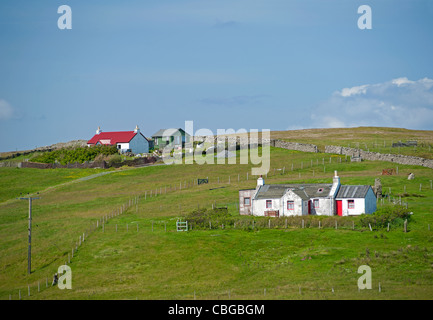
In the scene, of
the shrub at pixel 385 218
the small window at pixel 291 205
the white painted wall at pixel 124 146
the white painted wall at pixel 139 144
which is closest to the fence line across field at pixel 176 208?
the shrub at pixel 385 218

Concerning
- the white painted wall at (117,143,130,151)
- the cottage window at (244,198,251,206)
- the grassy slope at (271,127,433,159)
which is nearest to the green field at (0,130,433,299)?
the cottage window at (244,198,251,206)

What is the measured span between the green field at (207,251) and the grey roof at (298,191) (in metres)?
4.24

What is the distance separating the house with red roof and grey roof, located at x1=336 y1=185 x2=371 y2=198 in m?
82.8

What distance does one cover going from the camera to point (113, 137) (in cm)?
15025

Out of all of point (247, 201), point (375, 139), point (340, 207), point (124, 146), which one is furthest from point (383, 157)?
point (124, 146)

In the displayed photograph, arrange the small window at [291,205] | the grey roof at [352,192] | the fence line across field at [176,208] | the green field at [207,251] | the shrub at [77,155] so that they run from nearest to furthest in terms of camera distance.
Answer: the green field at [207,251], the fence line across field at [176,208], the grey roof at [352,192], the small window at [291,205], the shrub at [77,155]

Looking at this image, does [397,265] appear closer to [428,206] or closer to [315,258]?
[315,258]

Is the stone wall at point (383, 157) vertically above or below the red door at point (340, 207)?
above

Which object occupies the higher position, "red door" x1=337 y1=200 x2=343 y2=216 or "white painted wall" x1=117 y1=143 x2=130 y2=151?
"white painted wall" x1=117 y1=143 x2=130 y2=151

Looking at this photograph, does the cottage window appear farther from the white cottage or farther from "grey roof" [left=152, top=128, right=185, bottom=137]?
"grey roof" [left=152, top=128, right=185, bottom=137]

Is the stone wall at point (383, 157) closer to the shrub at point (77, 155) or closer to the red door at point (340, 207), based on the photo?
the red door at point (340, 207)

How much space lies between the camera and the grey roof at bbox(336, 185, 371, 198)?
6725 cm

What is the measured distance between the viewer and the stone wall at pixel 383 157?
3839 inches
